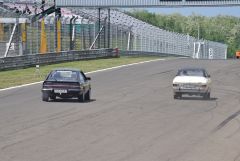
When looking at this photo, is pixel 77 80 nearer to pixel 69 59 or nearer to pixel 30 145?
pixel 30 145

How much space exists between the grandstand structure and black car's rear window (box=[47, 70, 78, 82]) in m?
20.2

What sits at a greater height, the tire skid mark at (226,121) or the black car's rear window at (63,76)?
the black car's rear window at (63,76)

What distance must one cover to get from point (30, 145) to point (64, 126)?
12.2 feet

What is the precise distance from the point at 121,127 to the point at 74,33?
4065cm

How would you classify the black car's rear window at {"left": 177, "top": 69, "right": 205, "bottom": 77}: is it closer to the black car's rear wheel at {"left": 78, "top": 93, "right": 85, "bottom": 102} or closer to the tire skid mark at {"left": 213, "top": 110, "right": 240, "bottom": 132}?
the black car's rear wheel at {"left": 78, "top": 93, "right": 85, "bottom": 102}

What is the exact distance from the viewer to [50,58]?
5081 cm

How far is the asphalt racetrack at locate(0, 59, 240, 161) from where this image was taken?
12547 millimetres

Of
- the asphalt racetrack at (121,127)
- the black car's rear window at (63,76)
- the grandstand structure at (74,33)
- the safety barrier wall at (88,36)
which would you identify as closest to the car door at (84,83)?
the black car's rear window at (63,76)

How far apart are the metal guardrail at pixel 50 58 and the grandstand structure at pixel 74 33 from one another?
0.95 m

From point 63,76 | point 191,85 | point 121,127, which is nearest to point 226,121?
point 121,127

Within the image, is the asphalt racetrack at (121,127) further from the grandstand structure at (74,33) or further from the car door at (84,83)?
the grandstand structure at (74,33)

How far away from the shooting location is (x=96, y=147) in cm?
1329

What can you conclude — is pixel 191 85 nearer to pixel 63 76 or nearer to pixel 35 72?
pixel 63 76

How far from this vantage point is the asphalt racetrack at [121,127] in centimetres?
1255
